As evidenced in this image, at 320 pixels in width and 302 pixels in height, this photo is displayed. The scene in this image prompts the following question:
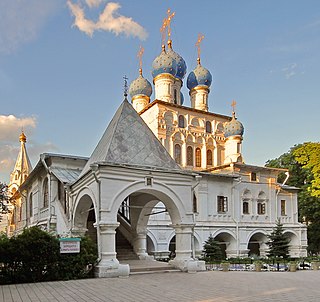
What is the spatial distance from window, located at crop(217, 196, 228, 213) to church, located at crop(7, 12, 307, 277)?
0.23 feet

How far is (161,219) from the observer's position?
27.2 meters

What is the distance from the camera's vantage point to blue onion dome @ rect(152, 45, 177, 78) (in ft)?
123

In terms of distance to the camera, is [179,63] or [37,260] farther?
[179,63]

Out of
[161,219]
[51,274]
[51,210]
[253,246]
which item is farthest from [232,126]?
[51,274]

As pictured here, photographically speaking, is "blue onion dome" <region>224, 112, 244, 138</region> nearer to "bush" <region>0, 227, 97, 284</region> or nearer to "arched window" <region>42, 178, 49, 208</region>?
"arched window" <region>42, 178, 49, 208</region>

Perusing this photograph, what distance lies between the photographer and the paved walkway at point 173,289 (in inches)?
362

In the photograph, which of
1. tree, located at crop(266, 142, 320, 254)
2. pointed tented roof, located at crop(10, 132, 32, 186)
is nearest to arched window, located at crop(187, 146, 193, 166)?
tree, located at crop(266, 142, 320, 254)

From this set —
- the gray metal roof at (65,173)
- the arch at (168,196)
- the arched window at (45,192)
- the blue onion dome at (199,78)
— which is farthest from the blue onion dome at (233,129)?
the arch at (168,196)

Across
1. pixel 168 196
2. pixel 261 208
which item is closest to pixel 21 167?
pixel 261 208

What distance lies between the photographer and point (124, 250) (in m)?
17.9

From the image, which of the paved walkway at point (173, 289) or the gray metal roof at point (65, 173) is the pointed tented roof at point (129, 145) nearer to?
the paved walkway at point (173, 289)

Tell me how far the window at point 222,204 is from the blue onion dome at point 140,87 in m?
13.9

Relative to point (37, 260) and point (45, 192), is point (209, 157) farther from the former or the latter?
point (37, 260)

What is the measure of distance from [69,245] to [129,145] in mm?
4061
